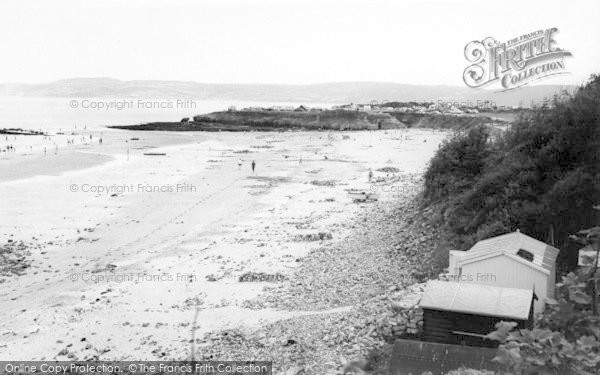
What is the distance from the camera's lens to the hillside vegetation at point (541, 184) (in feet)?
49.1

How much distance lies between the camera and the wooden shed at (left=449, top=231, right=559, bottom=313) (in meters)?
12.0

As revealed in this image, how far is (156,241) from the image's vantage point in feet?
74.0

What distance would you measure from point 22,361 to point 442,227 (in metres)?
13.4

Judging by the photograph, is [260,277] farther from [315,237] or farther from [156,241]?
[156,241]

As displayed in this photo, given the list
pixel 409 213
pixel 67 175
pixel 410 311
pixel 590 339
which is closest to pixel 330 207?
pixel 409 213

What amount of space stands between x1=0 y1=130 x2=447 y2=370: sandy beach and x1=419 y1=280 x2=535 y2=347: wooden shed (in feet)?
12.5

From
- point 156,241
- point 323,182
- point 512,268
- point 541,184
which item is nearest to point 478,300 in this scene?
point 512,268

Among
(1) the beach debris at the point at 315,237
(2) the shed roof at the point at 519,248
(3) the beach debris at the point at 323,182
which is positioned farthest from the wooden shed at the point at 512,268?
(3) the beach debris at the point at 323,182

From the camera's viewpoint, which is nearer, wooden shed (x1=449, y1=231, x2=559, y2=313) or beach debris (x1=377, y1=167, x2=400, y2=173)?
wooden shed (x1=449, y1=231, x2=559, y2=313)

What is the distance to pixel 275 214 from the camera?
26969 millimetres

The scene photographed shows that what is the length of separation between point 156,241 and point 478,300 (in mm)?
15505

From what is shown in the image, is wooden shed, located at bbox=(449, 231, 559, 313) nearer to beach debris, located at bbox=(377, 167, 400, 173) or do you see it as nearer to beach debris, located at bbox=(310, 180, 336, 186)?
beach debris, located at bbox=(310, 180, 336, 186)

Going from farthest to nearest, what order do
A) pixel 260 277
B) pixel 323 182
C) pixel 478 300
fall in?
1. pixel 323 182
2. pixel 260 277
3. pixel 478 300

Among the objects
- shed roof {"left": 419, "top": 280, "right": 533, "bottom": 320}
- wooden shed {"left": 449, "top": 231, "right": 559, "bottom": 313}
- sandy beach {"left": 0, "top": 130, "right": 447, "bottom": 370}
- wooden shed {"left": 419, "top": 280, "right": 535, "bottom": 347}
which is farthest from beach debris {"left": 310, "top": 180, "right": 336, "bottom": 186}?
wooden shed {"left": 419, "top": 280, "right": 535, "bottom": 347}
